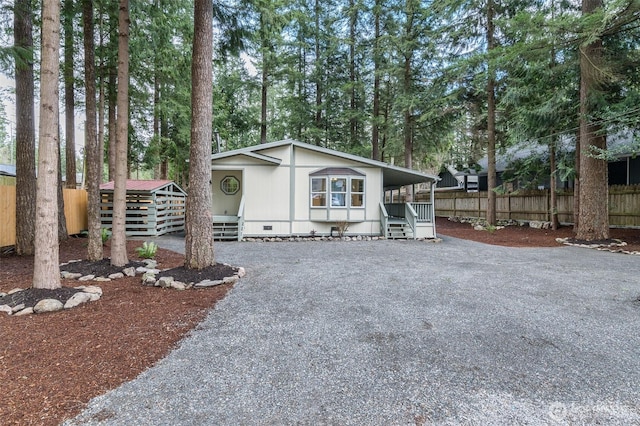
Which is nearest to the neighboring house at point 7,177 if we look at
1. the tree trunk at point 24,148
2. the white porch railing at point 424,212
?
the tree trunk at point 24,148

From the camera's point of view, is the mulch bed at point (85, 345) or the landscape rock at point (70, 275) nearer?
the mulch bed at point (85, 345)

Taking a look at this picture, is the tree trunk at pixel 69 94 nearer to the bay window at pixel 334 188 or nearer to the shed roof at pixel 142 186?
the shed roof at pixel 142 186

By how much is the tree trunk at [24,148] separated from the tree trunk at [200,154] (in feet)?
13.2

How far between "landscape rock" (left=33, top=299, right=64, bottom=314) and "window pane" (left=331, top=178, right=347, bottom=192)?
841 centimetres

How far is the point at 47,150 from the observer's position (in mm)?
3672

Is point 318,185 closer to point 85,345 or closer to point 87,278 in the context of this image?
point 87,278

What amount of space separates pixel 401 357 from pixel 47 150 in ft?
14.2

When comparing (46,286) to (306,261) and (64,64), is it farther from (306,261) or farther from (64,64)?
(64,64)

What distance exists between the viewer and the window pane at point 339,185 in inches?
437

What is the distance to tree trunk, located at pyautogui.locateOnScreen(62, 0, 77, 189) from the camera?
7.53 meters

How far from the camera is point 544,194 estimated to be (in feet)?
48.1

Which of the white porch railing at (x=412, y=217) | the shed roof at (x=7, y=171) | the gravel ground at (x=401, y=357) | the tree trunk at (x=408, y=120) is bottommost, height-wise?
the gravel ground at (x=401, y=357)

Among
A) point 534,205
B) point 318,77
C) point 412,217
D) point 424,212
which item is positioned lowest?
point 412,217

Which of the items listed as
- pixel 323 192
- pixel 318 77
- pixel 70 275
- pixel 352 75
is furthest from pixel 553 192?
pixel 70 275
